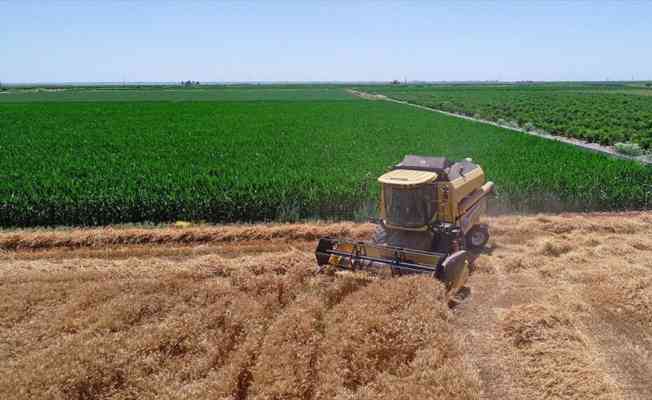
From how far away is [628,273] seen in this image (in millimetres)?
8836

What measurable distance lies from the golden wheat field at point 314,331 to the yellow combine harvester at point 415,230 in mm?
514

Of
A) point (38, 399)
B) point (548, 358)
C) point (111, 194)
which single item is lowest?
point (548, 358)

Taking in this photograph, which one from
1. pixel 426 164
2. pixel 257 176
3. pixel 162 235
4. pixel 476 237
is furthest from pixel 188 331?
pixel 257 176

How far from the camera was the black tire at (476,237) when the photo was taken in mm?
10406

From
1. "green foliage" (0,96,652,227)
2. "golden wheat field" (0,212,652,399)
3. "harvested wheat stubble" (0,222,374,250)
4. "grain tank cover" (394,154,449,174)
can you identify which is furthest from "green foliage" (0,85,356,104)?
"golden wheat field" (0,212,652,399)

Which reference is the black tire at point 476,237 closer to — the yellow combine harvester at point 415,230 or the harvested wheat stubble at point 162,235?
the yellow combine harvester at point 415,230

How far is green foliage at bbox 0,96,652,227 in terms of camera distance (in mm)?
12883

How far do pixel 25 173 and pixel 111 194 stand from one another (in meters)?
5.12

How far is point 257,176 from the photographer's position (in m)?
14.9

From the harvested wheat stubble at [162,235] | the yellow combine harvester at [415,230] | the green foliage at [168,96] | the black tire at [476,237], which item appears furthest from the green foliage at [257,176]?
the green foliage at [168,96]

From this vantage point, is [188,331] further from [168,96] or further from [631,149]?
[168,96]

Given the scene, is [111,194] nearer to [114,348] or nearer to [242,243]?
[242,243]

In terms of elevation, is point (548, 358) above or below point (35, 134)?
below

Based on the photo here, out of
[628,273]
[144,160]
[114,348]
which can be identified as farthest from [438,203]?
[144,160]
